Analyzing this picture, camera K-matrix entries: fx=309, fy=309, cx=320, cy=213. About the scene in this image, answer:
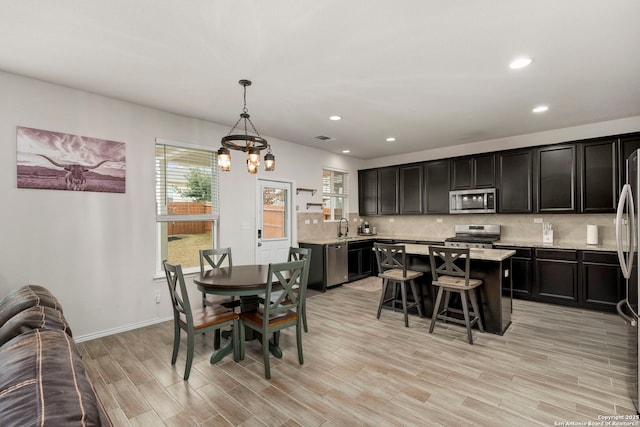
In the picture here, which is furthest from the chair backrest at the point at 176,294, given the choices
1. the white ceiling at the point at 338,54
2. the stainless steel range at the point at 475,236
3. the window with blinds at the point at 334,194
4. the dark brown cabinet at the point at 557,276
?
the dark brown cabinet at the point at 557,276

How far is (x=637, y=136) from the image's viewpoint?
4137mm

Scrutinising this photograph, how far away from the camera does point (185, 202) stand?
4309mm

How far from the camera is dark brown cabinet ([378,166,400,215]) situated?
22.1 ft

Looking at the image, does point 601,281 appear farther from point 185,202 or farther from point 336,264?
point 185,202

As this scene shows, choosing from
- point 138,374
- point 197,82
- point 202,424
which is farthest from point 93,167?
point 202,424

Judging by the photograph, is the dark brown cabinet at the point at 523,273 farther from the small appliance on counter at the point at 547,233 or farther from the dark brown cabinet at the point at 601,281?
the dark brown cabinet at the point at 601,281

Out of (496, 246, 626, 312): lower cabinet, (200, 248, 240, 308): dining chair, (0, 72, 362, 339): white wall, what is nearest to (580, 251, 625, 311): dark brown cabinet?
(496, 246, 626, 312): lower cabinet

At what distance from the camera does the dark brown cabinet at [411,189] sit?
250 inches

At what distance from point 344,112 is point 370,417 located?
3423 mm

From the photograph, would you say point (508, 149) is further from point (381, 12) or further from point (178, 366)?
point (178, 366)

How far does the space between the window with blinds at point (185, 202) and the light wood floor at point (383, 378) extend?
3.55 ft

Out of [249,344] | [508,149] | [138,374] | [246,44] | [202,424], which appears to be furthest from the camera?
[508,149]

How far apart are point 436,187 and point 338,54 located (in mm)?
4153

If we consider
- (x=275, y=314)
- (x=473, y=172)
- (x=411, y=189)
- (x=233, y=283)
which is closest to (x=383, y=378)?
(x=275, y=314)
